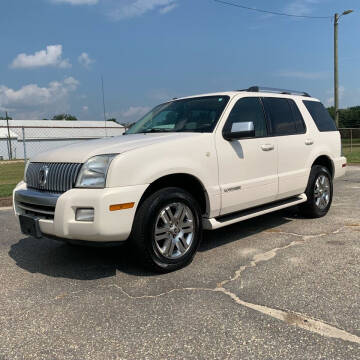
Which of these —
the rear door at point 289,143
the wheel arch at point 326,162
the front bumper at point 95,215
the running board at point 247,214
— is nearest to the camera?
the front bumper at point 95,215

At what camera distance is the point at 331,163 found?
611cm

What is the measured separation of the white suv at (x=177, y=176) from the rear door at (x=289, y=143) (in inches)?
0.6

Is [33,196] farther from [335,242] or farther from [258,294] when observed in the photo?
[335,242]

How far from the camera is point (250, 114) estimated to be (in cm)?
476

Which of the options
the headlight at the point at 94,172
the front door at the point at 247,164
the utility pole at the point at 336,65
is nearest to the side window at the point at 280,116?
the front door at the point at 247,164

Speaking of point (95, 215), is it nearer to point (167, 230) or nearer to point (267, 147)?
point (167, 230)

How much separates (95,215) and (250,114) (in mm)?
2461

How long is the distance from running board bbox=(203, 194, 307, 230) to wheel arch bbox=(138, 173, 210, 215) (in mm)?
152

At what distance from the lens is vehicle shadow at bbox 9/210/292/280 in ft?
12.8

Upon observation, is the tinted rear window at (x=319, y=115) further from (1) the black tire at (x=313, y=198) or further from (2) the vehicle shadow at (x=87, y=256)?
(2) the vehicle shadow at (x=87, y=256)

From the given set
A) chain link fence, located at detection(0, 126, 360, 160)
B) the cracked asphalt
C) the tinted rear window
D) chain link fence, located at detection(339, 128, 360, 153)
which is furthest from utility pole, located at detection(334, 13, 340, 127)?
chain link fence, located at detection(0, 126, 360, 160)

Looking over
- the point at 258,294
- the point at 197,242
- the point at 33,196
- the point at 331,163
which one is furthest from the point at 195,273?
the point at 331,163

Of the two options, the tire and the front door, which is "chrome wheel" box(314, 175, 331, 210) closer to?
the front door

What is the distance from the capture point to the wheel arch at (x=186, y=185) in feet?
12.4
